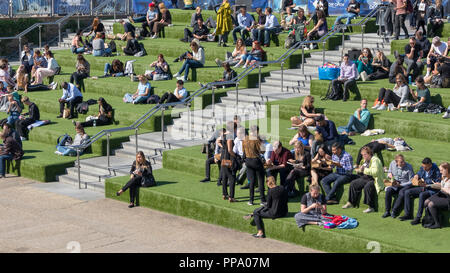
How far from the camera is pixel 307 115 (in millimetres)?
21172

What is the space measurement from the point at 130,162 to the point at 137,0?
48.5 ft

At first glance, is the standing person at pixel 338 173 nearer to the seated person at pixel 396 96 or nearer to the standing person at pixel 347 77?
the seated person at pixel 396 96

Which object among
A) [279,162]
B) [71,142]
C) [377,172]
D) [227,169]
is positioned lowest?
[71,142]

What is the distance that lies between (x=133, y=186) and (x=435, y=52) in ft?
30.1

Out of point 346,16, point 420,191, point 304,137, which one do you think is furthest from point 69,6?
point 420,191

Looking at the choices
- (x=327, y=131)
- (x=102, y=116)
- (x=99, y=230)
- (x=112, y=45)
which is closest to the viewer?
(x=99, y=230)

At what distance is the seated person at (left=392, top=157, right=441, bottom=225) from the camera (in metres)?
16.0

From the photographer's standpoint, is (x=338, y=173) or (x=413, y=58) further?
(x=413, y=58)

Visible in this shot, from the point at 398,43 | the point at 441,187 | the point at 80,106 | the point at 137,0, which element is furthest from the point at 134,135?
the point at 137,0

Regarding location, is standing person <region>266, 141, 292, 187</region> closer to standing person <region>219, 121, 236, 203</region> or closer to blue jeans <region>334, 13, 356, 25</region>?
standing person <region>219, 121, 236, 203</region>

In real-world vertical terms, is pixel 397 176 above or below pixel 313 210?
above

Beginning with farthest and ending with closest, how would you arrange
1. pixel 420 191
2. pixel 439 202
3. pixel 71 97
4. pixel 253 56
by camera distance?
pixel 253 56
pixel 71 97
pixel 420 191
pixel 439 202

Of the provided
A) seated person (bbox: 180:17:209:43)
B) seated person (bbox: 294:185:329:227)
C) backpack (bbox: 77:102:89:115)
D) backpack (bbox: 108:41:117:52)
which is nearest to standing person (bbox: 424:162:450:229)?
seated person (bbox: 294:185:329:227)

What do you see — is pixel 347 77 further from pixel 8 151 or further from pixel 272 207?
pixel 8 151
